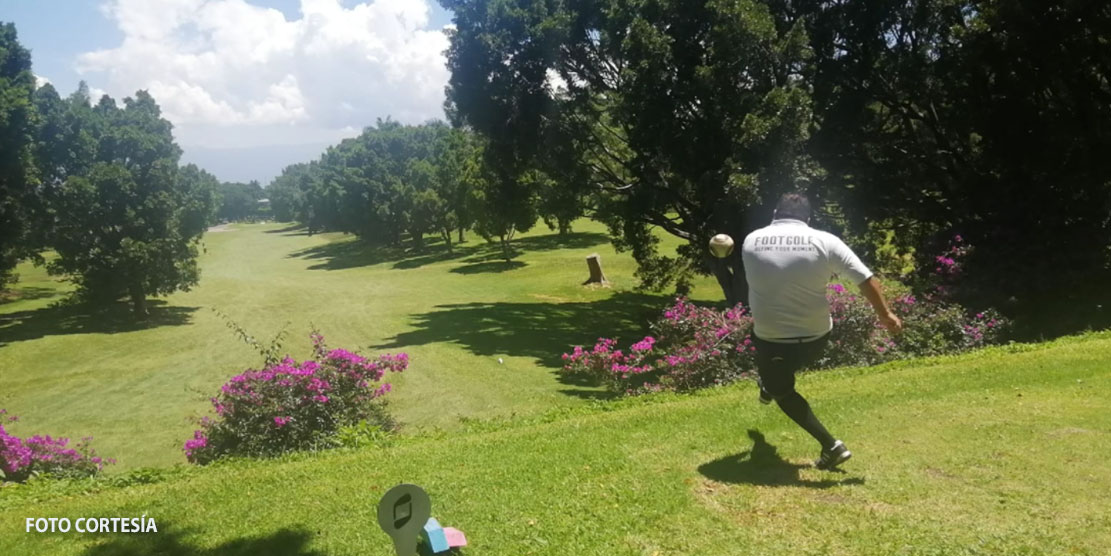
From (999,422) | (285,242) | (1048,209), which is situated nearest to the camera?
(999,422)

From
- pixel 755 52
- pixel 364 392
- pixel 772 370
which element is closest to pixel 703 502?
pixel 772 370

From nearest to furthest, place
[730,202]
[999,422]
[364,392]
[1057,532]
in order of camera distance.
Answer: [1057,532] → [999,422] → [364,392] → [730,202]

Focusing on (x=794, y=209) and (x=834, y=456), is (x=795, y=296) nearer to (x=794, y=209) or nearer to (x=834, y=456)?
(x=794, y=209)

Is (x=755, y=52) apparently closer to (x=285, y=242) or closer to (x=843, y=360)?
(x=843, y=360)

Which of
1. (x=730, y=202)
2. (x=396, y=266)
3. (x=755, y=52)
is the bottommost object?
(x=396, y=266)

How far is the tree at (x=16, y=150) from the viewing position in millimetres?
26062

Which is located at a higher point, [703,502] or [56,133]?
[56,133]

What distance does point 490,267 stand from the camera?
47.6 meters

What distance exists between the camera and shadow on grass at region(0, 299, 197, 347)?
28.9 metres

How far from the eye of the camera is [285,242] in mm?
95312

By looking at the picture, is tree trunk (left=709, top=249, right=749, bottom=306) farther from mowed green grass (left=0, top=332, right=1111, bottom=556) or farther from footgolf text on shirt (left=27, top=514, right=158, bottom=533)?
footgolf text on shirt (left=27, top=514, right=158, bottom=533)

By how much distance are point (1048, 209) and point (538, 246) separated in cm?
4531

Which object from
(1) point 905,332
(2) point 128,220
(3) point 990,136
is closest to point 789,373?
(1) point 905,332

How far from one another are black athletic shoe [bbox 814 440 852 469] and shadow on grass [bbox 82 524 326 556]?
335 centimetres
